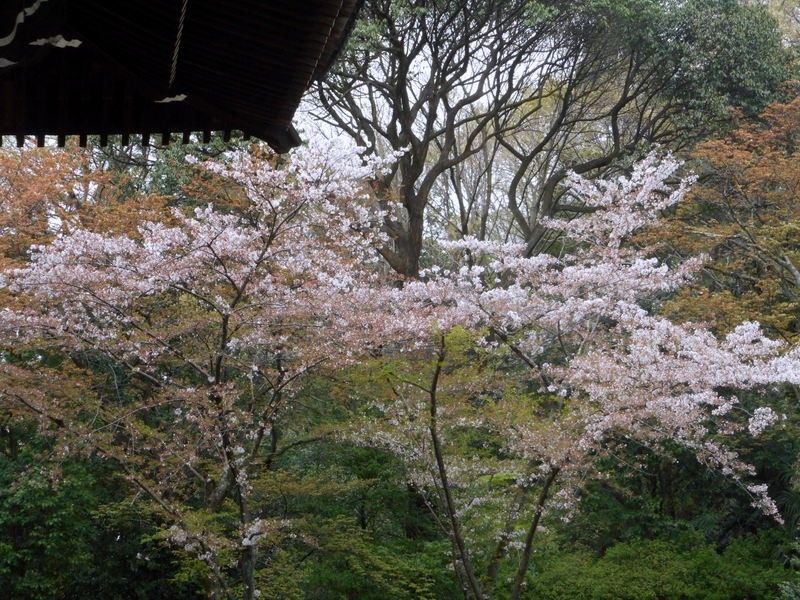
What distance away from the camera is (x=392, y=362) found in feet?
26.6

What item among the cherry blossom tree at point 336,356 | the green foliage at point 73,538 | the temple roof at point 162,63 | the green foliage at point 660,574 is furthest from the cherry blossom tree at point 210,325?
the temple roof at point 162,63

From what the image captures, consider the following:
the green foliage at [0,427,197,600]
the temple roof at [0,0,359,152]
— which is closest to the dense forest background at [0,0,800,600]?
the green foliage at [0,427,197,600]

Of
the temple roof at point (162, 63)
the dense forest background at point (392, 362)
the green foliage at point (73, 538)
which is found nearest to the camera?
the temple roof at point (162, 63)

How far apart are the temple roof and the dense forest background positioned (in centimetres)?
451

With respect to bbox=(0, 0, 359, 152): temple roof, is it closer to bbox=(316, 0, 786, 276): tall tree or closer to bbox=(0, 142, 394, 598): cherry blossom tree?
bbox=(0, 142, 394, 598): cherry blossom tree

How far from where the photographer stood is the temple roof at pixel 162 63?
194cm

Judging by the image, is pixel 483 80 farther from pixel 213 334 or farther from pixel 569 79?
pixel 213 334

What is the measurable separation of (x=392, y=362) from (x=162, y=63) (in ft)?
19.7

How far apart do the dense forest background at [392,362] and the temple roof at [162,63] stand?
178 inches

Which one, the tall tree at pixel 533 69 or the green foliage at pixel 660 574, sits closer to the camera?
the green foliage at pixel 660 574

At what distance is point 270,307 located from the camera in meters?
7.53

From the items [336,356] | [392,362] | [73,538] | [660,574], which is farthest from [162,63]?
[660,574]

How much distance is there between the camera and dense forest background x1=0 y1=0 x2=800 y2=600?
7570 mm

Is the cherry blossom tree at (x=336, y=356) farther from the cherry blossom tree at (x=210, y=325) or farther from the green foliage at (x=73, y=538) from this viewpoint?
the green foliage at (x=73, y=538)
